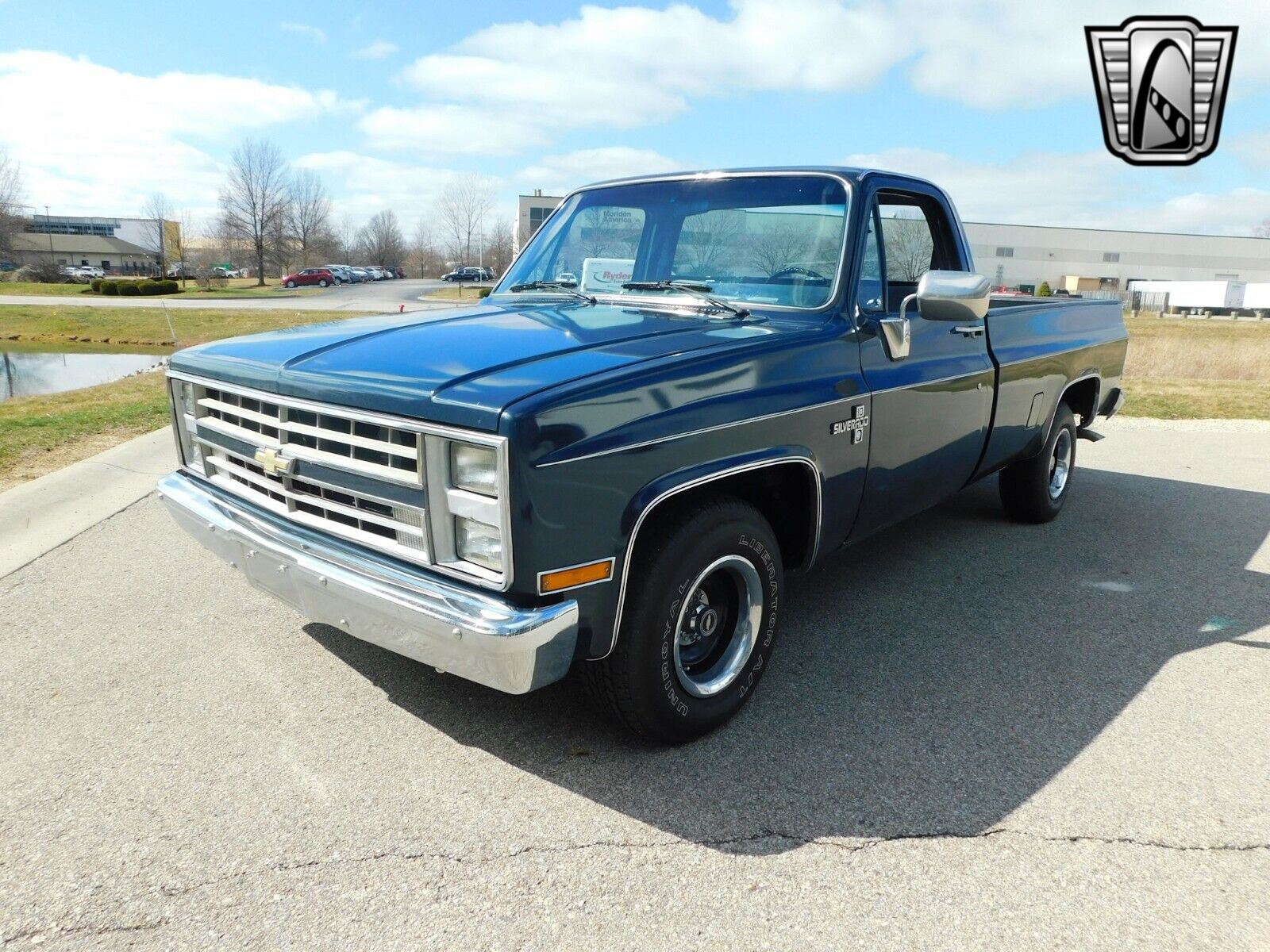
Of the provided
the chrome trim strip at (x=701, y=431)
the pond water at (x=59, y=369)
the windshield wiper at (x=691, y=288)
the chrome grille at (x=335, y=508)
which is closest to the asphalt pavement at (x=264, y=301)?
the pond water at (x=59, y=369)

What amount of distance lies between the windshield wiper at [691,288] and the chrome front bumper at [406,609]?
1.52 m

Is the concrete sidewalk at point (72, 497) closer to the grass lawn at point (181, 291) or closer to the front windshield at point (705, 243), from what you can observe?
the front windshield at point (705, 243)

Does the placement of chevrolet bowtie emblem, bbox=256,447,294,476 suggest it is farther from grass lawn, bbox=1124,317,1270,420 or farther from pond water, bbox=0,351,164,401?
pond water, bbox=0,351,164,401

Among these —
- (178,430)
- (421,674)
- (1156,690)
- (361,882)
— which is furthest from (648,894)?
(178,430)

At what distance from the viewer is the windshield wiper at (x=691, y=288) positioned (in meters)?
3.52

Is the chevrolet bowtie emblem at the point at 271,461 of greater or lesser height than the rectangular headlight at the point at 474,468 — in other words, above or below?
below

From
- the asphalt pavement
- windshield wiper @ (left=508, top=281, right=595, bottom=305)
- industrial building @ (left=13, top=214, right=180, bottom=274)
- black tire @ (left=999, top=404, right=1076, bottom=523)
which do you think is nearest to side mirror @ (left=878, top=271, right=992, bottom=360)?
windshield wiper @ (left=508, top=281, right=595, bottom=305)

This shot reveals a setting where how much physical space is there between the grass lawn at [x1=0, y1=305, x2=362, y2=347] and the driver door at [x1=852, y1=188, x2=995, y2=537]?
1860 cm

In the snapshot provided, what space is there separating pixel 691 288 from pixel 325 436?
164 cm

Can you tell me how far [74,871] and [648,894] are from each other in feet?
5.07

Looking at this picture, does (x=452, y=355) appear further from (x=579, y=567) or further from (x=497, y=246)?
(x=497, y=246)

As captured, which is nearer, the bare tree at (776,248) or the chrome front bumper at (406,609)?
the chrome front bumper at (406,609)

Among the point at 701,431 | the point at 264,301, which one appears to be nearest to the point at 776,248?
the point at 701,431

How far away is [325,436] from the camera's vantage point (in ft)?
9.22
